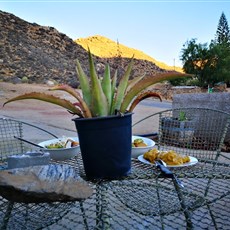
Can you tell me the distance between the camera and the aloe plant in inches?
26.9

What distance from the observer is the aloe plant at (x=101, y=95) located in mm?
682

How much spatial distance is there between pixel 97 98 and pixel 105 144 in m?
0.10

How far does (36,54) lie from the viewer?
18.1m

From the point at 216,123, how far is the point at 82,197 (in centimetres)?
109

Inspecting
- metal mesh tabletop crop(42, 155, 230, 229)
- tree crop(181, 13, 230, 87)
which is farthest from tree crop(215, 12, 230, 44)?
metal mesh tabletop crop(42, 155, 230, 229)

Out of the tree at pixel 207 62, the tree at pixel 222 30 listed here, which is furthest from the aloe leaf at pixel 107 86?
the tree at pixel 222 30

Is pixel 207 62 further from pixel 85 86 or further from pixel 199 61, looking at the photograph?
pixel 85 86

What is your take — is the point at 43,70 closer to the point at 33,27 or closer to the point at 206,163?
the point at 33,27

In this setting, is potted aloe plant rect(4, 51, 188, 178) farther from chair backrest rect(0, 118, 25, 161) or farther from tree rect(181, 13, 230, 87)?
tree rect(181, 13, 230, 87)

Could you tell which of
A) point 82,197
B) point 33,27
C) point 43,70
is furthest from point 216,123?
point 33,27

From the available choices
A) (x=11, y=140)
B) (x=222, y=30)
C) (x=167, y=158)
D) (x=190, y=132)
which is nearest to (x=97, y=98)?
(x=167, y=158)

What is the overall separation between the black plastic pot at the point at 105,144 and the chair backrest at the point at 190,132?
0.64m

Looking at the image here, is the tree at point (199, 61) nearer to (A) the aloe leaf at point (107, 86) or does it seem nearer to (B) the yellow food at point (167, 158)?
(B) the yellow food at point (167, 158)

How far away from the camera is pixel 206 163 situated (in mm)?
1074
